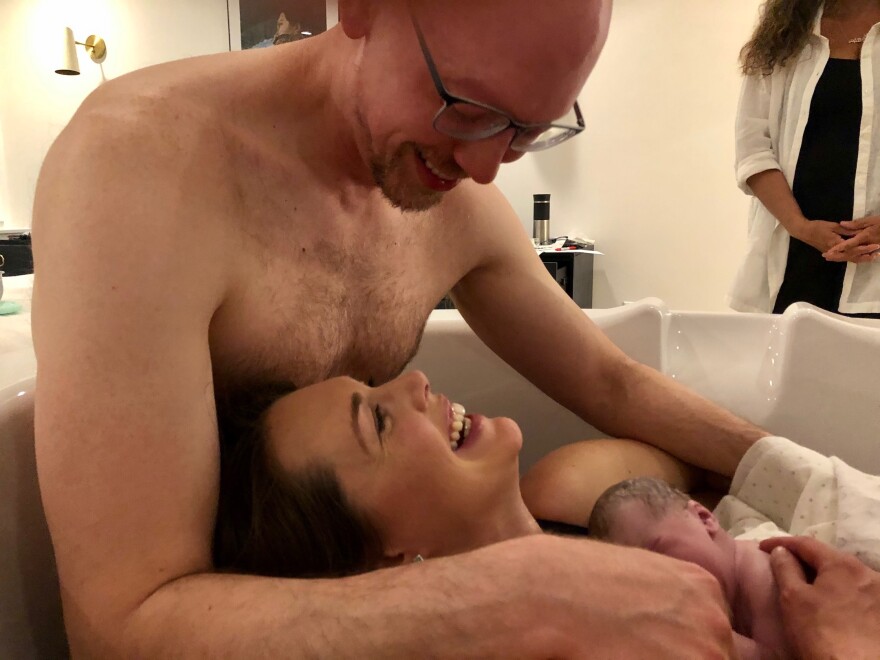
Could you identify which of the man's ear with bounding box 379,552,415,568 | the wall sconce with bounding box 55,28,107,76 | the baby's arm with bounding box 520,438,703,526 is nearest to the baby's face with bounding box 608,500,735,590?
the baby's arm with bounding box 520,438,703,526

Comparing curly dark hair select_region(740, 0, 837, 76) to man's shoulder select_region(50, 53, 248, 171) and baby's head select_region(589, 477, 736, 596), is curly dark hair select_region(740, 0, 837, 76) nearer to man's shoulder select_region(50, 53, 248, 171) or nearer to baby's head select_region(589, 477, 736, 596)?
baby's head select_region(589, 477, 736, 596)

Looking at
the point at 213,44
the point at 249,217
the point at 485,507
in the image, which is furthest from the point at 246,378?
the point at 213,44

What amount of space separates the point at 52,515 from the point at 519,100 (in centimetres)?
64

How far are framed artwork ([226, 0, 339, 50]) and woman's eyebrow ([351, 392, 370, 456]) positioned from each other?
9.96 ft

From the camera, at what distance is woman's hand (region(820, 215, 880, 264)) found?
174cm

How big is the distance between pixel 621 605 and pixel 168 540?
1.38ft

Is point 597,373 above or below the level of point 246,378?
below

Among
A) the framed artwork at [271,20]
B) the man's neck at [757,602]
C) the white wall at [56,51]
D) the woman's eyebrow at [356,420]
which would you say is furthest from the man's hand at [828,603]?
the white wall at [56,51]

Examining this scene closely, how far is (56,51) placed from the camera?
3385 mm

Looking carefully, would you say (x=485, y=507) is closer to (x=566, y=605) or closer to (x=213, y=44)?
(x=566, y=605)

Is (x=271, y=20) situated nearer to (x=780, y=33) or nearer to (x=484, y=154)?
(x=780, y=33)

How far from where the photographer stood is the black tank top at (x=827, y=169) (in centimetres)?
179

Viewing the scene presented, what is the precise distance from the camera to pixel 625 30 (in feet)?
10.2

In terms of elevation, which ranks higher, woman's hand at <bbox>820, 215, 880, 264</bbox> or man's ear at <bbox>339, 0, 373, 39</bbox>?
man's ear at <bbox>339, 0, 373, 39</bbox>
